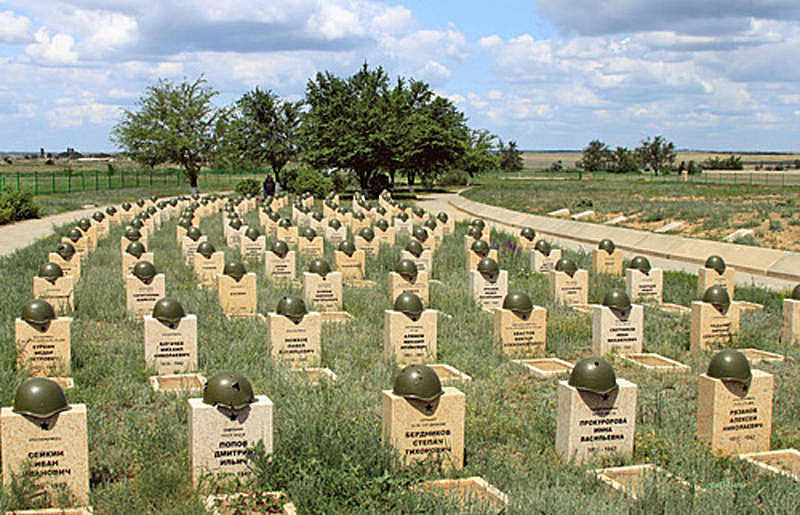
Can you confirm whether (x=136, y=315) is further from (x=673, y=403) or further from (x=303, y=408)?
(x=673, y=403)

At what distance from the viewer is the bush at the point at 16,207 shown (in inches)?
1230

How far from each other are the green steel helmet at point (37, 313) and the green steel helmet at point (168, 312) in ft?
3.47

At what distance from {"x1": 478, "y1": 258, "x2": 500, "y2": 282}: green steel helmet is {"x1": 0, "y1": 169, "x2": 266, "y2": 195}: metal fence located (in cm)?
4231

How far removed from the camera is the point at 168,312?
8.66 m

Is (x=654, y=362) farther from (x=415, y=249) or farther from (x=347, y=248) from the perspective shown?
(x=347, y=248)

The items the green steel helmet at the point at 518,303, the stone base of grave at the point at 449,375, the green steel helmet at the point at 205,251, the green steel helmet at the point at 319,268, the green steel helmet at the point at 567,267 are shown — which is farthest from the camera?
the green steel helmet at the point at 205,251

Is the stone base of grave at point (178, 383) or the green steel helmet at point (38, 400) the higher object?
the green steel helmet at point (38, 400)

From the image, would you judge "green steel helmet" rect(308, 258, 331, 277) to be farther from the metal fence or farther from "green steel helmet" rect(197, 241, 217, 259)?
the metal fence

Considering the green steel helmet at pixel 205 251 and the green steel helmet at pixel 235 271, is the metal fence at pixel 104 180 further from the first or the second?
the green steel helmet at pixel 235 271

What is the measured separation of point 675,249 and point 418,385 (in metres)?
17.9

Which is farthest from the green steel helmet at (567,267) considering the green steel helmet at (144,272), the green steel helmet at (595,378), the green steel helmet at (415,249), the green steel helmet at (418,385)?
the green steel helmet at (418,385)

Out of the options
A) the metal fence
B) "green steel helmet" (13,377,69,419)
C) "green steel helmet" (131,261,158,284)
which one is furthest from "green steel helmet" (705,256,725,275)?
the metal fence

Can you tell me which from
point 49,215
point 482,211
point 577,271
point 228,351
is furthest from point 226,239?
point 482,211

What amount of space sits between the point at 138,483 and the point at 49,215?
32776 millimetres
